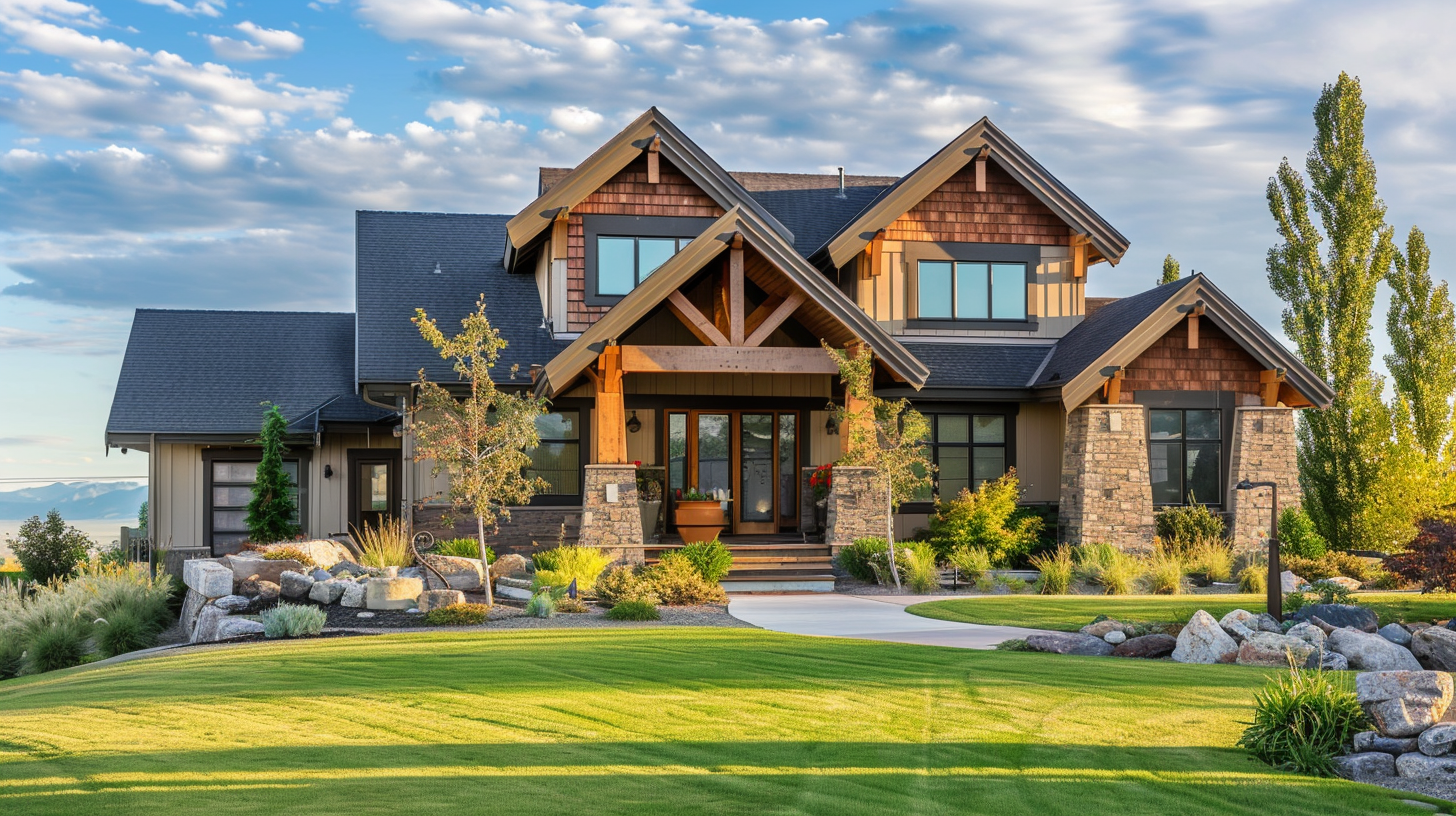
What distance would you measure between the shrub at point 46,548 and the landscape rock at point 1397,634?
70.0 ft

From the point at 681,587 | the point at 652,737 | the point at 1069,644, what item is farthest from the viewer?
the point at 681,587

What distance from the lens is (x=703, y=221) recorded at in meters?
22.1

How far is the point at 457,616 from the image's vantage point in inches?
552

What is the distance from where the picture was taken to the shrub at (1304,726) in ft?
24.0

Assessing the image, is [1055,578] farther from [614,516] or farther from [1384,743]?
[1384,743]

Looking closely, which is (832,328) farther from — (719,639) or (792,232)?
(719,639)

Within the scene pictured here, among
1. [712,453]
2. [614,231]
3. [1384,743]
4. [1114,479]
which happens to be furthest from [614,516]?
[1384,743]

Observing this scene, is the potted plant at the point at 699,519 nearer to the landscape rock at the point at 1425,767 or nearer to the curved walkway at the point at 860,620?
the curved walkway at the point at 860,620

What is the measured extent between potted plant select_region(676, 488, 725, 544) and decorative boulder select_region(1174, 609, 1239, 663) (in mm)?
9199

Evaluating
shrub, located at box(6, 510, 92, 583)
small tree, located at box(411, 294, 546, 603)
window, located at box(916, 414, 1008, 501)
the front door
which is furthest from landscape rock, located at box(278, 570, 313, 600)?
window, located at box(916, 414, 1008, 501)

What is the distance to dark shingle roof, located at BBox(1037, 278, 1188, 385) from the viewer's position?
20.8 metres

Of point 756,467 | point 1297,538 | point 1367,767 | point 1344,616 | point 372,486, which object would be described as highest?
point 756,467

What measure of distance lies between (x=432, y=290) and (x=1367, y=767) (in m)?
19.1

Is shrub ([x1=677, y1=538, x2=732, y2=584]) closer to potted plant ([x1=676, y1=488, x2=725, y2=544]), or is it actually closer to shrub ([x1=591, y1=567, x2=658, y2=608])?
potted plant ([x1=676, y1=488, x2=725, y2=544])
